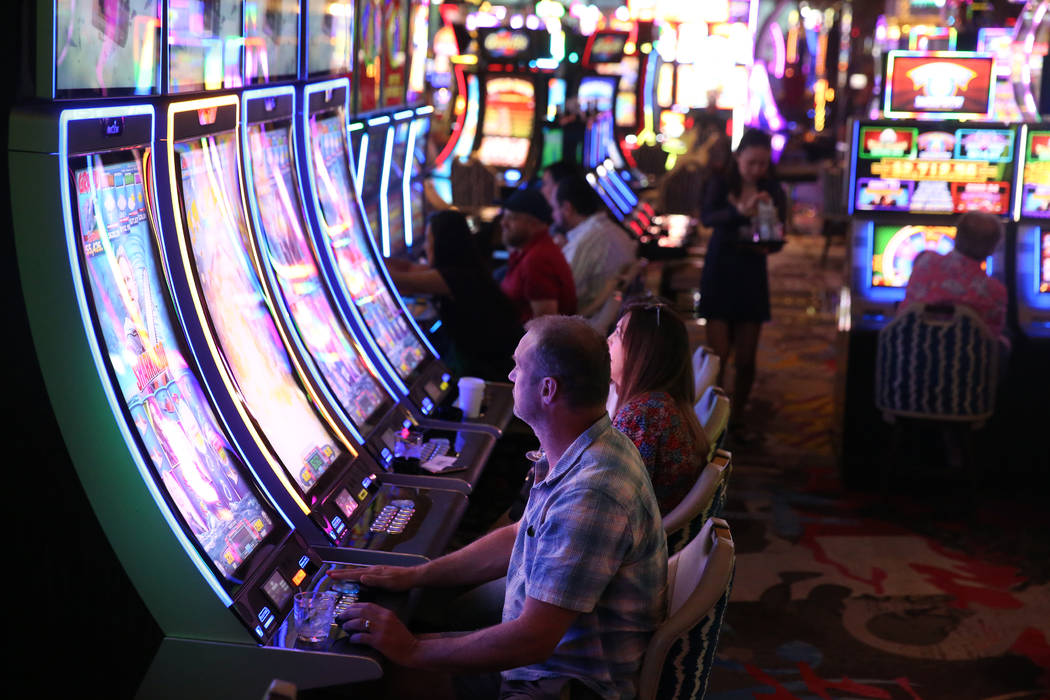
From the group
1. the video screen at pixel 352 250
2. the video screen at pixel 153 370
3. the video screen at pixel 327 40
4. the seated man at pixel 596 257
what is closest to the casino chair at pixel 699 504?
the video screen at pixel 153 370

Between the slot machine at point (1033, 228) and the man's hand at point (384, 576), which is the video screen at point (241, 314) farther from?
the slot machine at point (1033, 228)

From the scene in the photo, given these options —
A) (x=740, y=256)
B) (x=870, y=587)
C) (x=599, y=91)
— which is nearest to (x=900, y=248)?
(x=740, y=256)

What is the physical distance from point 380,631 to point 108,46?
1188 millimetres

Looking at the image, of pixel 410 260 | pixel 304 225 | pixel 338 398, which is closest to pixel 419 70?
pixel 410 260

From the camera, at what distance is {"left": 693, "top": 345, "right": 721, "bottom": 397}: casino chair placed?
393 cm

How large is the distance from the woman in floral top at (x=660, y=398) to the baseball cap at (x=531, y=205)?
2224 millimetres

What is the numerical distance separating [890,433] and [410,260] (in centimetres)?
248

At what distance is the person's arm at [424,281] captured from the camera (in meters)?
4.88

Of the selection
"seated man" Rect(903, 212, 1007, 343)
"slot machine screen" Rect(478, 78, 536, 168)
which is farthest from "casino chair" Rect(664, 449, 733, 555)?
"slot machine screen" Rect(478, 78, 536, 168)

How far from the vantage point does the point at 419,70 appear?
620 centimetres

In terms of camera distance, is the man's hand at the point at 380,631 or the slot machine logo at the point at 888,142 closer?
the man's hand at the point at 380,631

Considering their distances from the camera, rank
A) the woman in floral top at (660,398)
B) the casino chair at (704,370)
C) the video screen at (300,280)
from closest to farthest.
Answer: the woman in floral top at (660,398), the video screen at (300,280), the casino chair at (704,370)

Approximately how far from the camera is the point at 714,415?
3.38 metres

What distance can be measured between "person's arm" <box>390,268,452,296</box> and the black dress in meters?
2.10
